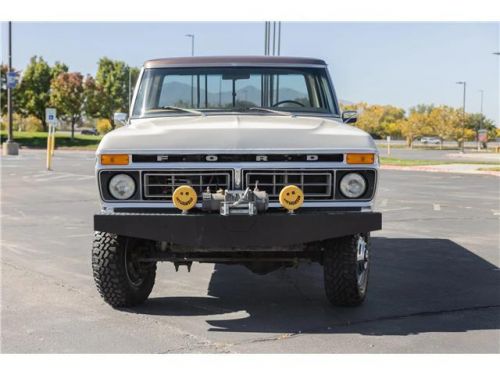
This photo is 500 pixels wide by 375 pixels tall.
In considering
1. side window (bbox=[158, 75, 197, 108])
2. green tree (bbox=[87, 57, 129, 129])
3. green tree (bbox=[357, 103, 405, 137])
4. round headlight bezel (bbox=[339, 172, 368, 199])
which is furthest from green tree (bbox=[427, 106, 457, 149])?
round headlight bezel (bbox=[339, 172, 368, 199])

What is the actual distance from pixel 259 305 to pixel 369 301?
3.14 feet

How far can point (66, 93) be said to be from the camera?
192 ft

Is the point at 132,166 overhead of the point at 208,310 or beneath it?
overhead

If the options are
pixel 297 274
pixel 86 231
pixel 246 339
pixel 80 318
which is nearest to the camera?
pixel 246 339

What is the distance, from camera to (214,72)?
21.6 ft

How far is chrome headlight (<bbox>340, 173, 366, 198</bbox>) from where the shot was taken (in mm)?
5176

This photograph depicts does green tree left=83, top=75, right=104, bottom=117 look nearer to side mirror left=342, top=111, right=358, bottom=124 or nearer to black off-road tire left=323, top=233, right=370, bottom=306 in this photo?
side mirror left=342, top=111, right=358, bottom=124

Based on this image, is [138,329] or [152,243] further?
[152,243]

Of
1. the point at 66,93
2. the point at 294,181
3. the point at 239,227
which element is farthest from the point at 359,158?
the point at 66,93

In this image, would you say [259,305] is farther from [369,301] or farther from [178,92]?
[178,92]

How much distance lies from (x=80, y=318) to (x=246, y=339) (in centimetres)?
140

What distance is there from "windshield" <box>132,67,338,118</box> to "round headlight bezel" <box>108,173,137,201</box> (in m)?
1.34

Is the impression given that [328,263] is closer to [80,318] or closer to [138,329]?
[138,329]

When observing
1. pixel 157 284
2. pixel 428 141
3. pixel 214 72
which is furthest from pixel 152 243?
pixel 428 141
